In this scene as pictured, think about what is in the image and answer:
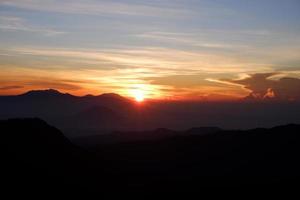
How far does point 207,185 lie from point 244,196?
5354 millimetres

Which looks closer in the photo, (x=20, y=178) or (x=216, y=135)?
(x=20, y=178)

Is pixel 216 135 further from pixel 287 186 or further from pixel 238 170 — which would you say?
pixel 287 186

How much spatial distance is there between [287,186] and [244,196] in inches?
195

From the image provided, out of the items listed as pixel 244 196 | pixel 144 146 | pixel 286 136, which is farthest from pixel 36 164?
pixel 286 136

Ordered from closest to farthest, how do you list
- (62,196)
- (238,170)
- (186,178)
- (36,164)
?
(62,196) < (36,164) < (186,178) < (238,170)

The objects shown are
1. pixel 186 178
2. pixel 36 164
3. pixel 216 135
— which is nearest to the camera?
pixel 36 164

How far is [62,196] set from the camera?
41.0 metres

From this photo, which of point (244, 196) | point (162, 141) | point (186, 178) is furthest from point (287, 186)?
point (162, 141)

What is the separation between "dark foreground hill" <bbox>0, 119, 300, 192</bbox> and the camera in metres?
44.3

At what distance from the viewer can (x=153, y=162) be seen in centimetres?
6519

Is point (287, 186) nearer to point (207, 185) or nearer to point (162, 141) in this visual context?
point (207, 185)

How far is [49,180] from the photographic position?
4275cm

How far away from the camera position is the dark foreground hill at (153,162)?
145 ft

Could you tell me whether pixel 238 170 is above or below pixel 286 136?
below
